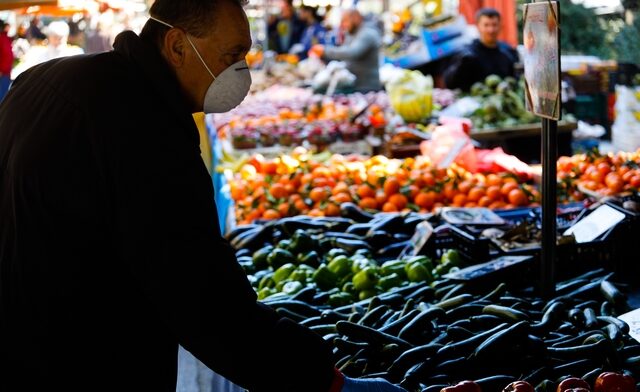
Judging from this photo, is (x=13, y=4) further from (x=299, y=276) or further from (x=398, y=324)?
(x=398, y=324)

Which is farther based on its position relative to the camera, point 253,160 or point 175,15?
point 253,160

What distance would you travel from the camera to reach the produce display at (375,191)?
574 centimetres

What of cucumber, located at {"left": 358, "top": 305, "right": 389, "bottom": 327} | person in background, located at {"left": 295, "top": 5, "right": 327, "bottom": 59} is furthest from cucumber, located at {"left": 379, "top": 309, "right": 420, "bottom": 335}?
person in background, located at {"left": 295, "top": 5, "right": 327, "bottom": 59}

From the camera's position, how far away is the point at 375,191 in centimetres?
595

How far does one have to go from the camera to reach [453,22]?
14562mm

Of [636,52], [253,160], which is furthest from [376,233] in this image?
[636,52]

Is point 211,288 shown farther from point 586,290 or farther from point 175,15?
point 586,290

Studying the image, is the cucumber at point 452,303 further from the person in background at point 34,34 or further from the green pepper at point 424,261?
the person in background at point 34,34

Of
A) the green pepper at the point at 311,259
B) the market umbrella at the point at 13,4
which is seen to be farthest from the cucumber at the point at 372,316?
the market umbrella at the point at 13,4

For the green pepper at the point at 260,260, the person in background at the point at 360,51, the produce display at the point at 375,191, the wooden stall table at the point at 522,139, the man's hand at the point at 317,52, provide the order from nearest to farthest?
the green pepper at the point at 260,260
the produce display at the point at 375,191
the wooden stall table at the point at 522,139
the person in background at the point at 360,51
the man's hand at the point at 317,52

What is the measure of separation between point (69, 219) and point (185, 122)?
34 centimetres

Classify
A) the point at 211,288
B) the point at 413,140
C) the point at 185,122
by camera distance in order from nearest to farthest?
the point at 211,288
the point at 185,122
the point at 413,140

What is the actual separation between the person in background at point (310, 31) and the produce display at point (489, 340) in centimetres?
1490

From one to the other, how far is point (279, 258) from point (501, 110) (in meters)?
5.12
